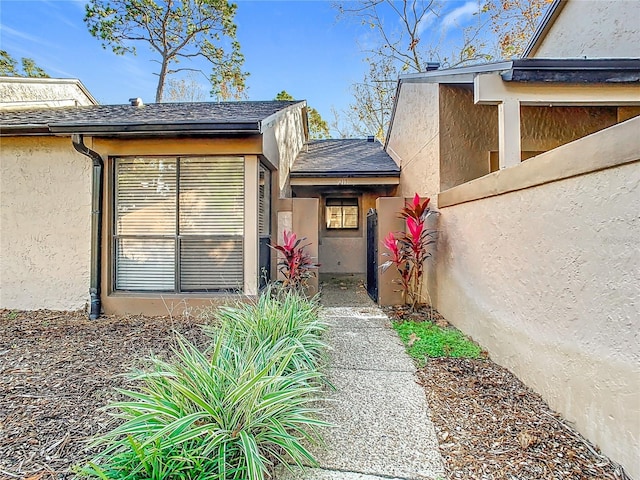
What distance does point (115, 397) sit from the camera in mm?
3410

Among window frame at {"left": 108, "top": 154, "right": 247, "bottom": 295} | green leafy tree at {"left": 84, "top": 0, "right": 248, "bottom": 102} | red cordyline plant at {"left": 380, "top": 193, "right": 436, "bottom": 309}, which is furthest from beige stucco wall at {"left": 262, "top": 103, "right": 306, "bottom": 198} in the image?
green leafy tree at {"left": 84, "top": 0, "right": 248, "bottom": 102}

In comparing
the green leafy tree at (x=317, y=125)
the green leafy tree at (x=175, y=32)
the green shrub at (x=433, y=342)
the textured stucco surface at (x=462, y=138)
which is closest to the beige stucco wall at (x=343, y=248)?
the textured stucco surface at (x=462, y=138)

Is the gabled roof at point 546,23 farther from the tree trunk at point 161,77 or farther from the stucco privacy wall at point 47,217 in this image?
the tree trunk at point 161,77

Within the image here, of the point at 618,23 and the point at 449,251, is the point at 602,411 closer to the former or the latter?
the point at 449,251

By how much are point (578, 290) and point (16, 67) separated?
25.6 m

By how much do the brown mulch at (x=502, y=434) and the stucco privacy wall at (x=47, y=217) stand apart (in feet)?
21.6

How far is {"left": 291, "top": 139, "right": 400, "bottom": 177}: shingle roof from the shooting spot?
10.3 meters

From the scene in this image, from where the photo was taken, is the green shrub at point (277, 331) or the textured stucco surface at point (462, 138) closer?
the green shrub at point (277, 331)

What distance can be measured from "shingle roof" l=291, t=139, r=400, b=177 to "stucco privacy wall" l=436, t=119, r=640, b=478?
6.13 m

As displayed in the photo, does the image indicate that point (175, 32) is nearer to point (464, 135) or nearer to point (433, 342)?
point (464, 135)

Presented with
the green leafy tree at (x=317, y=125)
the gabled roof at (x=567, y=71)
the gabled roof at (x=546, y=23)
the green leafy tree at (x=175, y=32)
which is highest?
the green leafy tree at (x=175, y=32)

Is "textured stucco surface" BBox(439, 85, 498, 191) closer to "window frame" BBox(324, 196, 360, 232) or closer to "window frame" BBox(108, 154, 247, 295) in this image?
"window frame" BBox(108, 154, 247, 295)

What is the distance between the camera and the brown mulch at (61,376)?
2609 mm

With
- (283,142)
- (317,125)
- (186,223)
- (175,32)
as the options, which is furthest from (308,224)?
(317,125)
